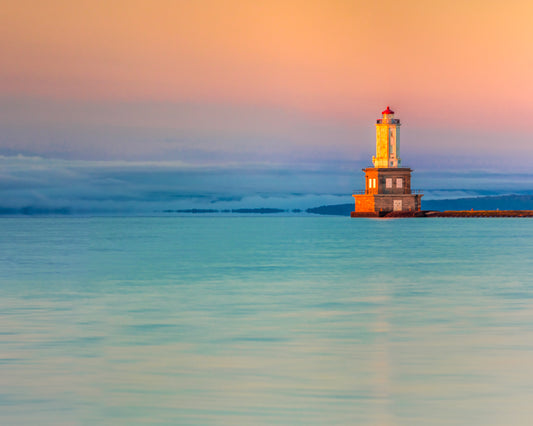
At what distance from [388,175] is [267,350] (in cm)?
9361

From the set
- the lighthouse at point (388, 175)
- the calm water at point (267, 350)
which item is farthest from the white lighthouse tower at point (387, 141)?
the calm water at point (267, 350)

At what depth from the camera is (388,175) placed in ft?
339

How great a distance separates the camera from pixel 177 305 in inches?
703

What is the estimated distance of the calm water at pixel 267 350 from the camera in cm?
796

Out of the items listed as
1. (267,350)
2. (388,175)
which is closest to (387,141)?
(388,175)

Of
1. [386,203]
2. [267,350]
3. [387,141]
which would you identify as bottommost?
[267,350]

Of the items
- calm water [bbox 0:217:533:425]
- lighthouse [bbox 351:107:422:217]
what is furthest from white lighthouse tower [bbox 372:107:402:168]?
calm water [bbox 0:217:533:425]

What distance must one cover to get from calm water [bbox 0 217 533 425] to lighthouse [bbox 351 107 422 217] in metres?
79.0

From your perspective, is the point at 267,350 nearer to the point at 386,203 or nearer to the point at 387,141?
the point at 387,141

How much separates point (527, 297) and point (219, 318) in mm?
8379

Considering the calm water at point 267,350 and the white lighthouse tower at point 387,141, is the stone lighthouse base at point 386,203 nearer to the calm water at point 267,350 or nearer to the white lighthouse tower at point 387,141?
the white lighthouse tower at point 387,141

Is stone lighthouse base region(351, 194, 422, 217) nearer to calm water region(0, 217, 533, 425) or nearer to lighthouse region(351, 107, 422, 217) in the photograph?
lighthouse region(351, 107, 422, 217)

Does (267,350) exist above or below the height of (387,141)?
below

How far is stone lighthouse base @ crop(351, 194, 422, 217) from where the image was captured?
349 feet
